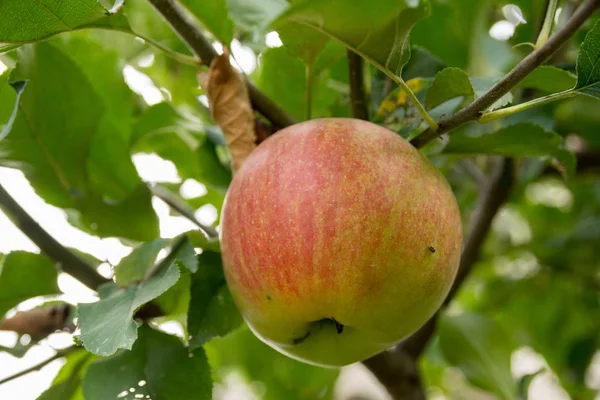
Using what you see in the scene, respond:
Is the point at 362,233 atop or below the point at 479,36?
atop

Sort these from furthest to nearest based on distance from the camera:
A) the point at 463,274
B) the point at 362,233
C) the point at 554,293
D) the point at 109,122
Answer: the point at 554,293 → the point at 463,274 → the point at 109,122 → the point at 362,233

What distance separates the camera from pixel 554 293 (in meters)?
1.59

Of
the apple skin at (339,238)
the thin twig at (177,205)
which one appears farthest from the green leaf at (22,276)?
the apple skin at (339,238)

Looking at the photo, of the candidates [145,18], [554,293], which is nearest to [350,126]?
[145,18]

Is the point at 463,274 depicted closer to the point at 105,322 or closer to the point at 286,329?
the point at 286,329

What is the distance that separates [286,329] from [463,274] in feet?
1.96

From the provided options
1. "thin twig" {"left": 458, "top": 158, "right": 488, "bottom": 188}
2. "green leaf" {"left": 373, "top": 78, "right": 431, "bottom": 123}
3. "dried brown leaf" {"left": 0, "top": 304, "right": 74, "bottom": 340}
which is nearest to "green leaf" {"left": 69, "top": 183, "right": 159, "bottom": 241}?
"dried brown leaf" {"left": 0, "top": 304, "right": 74, "bottom": 340}

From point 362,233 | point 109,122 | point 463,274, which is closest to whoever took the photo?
point 362,233

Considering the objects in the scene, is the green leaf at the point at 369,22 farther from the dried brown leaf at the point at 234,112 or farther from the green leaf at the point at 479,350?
the green leaf at the point at 479,350

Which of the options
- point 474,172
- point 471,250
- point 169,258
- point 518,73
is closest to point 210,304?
point 169,258

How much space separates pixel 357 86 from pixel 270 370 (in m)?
0.77

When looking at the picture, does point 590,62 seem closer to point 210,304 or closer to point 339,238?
point 339,238

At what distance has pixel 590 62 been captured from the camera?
0.57m

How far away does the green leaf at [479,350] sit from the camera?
114 cm
